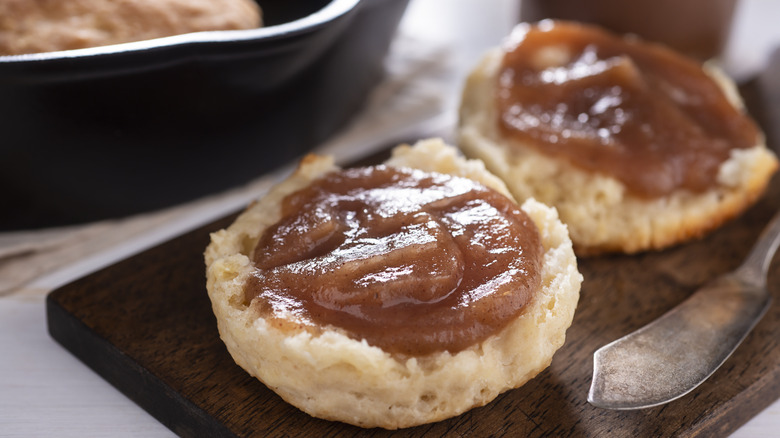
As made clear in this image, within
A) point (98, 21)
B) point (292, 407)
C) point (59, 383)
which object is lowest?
point (59, 383)

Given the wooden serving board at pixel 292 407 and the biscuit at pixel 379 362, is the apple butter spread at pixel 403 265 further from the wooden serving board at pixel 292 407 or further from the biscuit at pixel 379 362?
the wooden serving board at pixel 292 407

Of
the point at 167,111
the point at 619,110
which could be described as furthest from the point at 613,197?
the point at 167,111

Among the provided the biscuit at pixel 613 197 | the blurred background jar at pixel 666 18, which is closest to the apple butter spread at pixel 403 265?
the biscuit at pixel 613 197

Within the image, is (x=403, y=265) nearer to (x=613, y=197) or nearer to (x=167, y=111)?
(x=613, y=197)

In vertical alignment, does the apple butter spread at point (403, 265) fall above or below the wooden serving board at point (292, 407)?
above

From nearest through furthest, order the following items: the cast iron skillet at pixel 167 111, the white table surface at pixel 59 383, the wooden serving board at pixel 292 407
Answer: the wooden serving board at pixel 292 407, the white table surface at pixel 59 383, the cast iron skillet at pixel 167 111

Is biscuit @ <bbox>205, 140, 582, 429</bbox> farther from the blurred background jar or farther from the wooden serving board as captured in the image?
the blurred background jar

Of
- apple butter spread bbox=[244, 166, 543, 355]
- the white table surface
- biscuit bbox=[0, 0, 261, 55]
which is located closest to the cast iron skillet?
the white table surface

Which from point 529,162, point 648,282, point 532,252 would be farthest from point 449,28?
point 532,252
